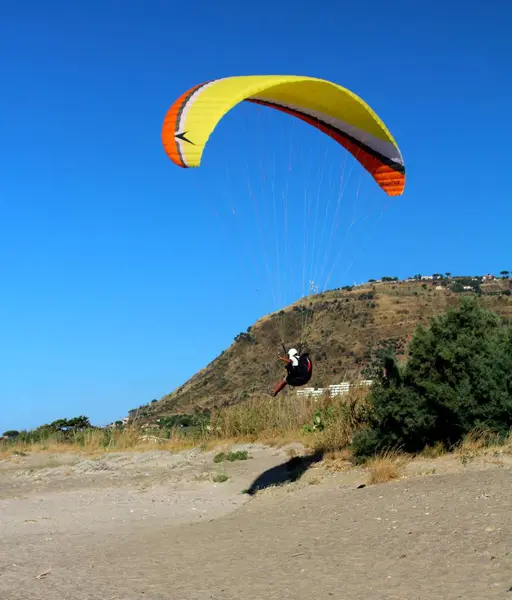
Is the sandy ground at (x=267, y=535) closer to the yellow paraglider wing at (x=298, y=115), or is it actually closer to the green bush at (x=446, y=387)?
the green bush at (x=446, y=387)

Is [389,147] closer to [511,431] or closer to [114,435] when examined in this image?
[511,431]

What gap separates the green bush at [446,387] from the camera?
10672mm

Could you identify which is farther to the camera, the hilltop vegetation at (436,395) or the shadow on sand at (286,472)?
the shadow on sand at (286,472)

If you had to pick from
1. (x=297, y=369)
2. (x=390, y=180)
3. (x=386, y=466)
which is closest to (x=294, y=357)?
(x=297, y=369)

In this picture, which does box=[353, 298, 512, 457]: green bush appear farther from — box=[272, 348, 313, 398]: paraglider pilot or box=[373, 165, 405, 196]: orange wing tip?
box=[373, 165, 405, 196]: orange wing tip

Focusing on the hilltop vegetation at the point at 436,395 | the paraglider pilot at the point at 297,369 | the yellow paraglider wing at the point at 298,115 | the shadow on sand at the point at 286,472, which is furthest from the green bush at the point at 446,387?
the yellow paraglider wing at the point at 298,115

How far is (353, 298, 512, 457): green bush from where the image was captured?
10672mm

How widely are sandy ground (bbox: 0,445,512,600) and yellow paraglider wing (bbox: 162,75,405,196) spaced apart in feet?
16.5

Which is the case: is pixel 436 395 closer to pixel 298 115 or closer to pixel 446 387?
pixel 446 387

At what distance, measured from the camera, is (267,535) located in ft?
27.8

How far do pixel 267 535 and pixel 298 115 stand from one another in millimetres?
8232

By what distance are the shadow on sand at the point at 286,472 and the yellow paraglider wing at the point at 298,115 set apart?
535cm

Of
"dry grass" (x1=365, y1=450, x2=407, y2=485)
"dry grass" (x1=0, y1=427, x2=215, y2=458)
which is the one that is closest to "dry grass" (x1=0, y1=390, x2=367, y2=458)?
"dry grass" (x1=0, y1=427, x2=215, y2=458)

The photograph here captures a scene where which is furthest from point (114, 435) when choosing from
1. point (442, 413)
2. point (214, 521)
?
point (442, 413)
